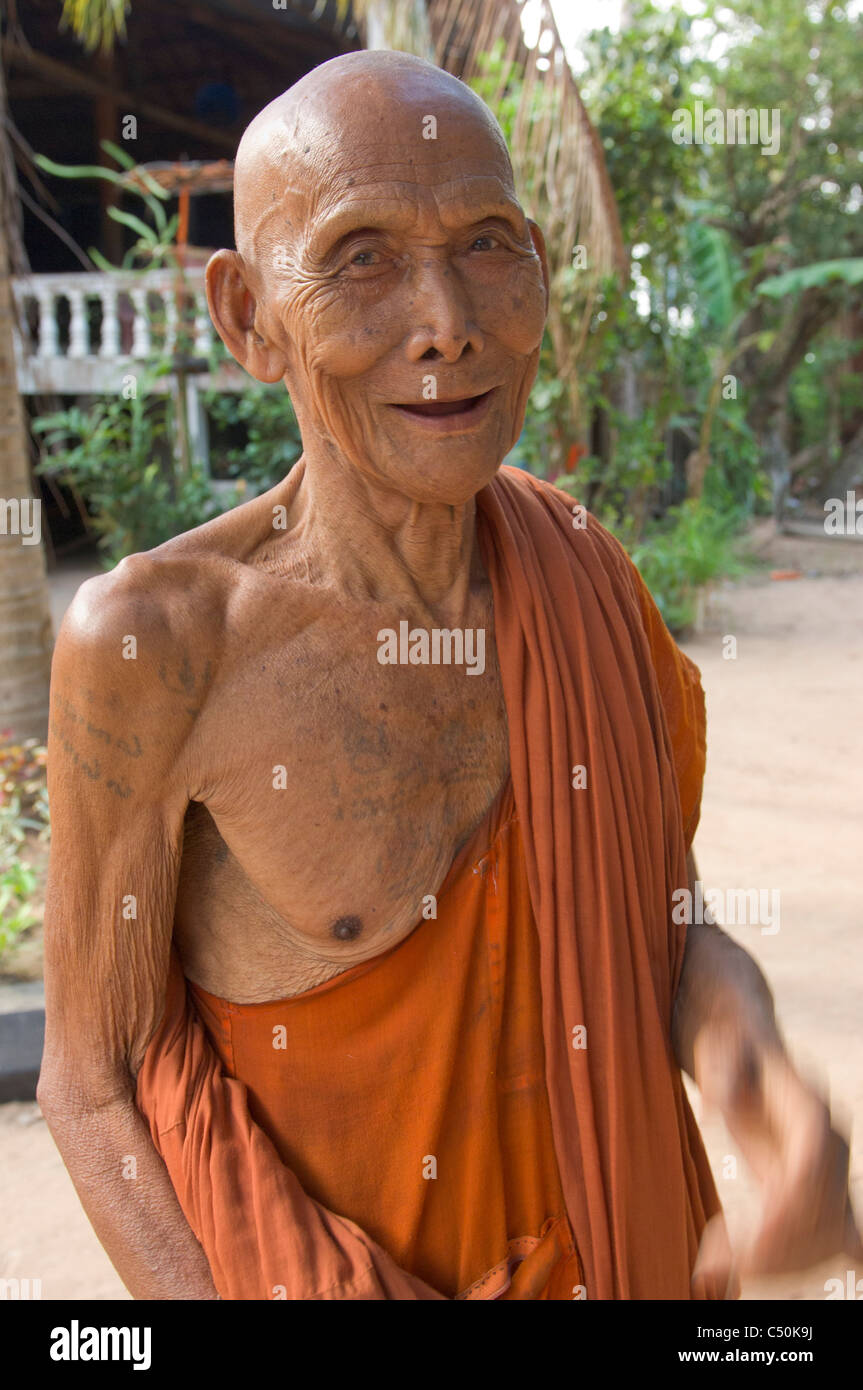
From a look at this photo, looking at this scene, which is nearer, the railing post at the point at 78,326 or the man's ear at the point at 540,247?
the man's ear at the point at 540,247

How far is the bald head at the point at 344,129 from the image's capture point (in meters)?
1.17

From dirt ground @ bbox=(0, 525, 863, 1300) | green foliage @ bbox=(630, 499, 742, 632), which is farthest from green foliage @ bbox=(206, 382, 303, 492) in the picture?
dirt ground @ bbox=(0, 525, 863, 1300)

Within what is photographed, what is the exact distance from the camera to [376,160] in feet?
3.82

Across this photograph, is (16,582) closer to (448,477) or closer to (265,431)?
(448,477)

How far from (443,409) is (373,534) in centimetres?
18

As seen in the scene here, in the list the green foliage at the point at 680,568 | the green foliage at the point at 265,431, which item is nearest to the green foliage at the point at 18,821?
the green foliage at the point at 680,568

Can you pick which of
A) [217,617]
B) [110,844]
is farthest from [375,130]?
[110,844]

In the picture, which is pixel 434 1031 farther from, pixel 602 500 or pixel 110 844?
pixel 602 500

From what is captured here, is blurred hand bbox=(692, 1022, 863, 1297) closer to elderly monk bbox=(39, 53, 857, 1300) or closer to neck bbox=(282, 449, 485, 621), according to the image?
elderly monk bbox=(39, 53, 857, 1300)

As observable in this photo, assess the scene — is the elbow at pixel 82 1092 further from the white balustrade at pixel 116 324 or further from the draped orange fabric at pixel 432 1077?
the white balustrade at pixel 116 324

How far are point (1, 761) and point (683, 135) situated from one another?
22.9 ft

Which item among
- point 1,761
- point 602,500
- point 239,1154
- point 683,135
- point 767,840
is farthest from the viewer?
point 602,500

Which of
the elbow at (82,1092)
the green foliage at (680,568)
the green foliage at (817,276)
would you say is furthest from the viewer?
the green foliage at (817,276)

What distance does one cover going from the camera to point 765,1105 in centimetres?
119
